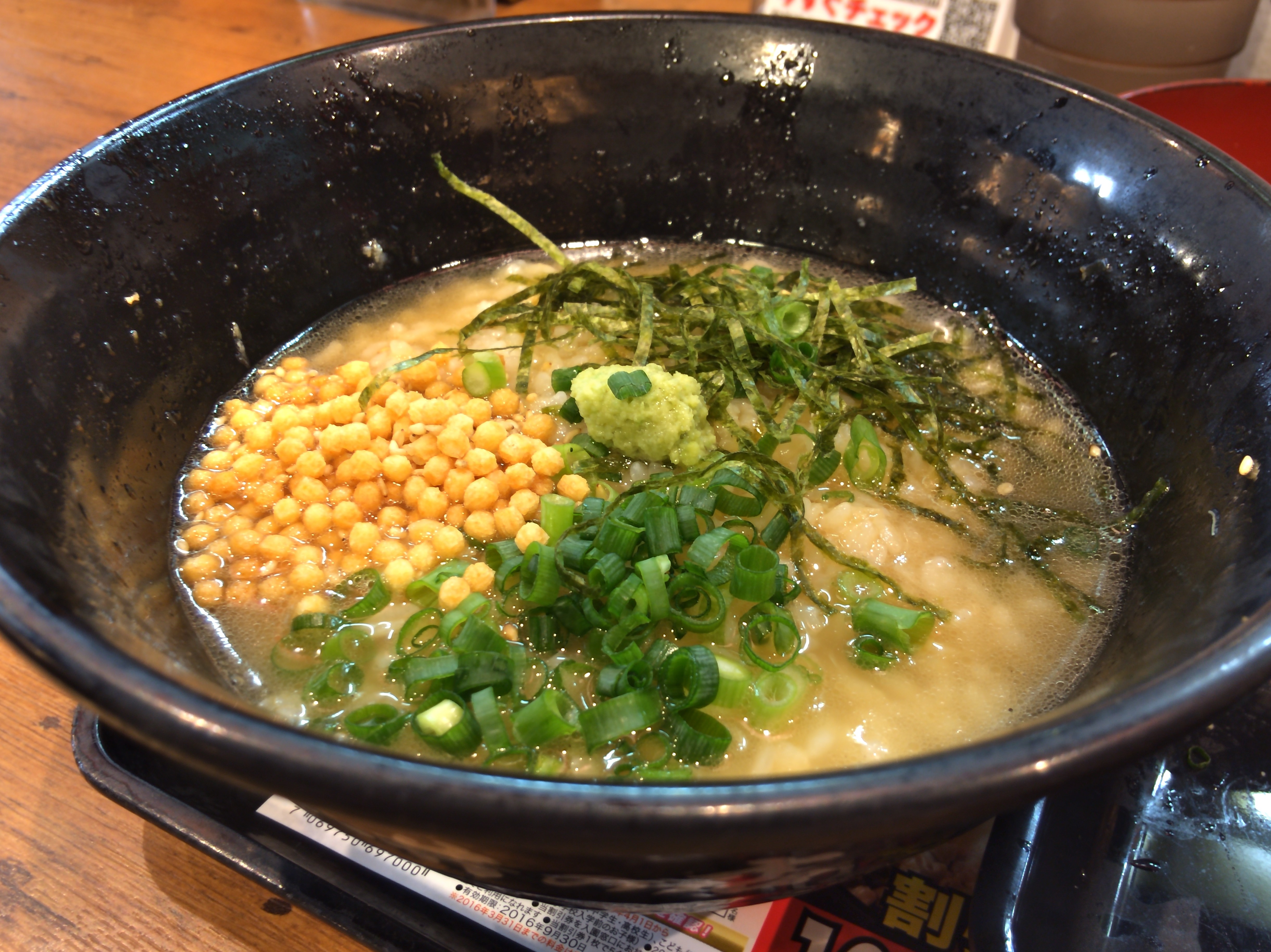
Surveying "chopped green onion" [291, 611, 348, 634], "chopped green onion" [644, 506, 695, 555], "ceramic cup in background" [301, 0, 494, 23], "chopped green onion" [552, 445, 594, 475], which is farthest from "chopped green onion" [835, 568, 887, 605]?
"ceramic cup in background" [301, 0, 494, 23]

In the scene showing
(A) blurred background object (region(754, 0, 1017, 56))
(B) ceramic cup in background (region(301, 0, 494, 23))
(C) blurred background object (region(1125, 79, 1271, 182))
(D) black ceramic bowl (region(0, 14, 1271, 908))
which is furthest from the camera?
(B) ceramic cup in background (region(301, 0, 494, 23))

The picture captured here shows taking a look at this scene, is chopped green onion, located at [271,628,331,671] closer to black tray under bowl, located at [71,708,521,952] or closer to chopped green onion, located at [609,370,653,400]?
black tray under bowl, located at [71,708,521,952]

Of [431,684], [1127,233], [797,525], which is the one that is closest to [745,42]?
[1127,233]

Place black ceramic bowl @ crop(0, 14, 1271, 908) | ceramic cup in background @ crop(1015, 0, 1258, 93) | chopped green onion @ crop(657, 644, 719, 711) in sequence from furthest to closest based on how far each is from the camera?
ceramic cup in background @ crop(1015, 0, 1258, 93) < chopped green onion @ crop(657, 644, 719, 711) < black ceramic bowl @ crop(0, 14, 1271, 908)

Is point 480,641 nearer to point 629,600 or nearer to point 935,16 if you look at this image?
point 629,600

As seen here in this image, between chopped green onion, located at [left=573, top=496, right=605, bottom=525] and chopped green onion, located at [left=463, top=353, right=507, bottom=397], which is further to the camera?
chopped green onion, located at [left=463, top=353, right=507, bottom=397]

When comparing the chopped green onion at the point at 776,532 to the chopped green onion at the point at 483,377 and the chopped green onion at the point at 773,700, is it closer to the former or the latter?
the chopped green onion at the point at 773,700

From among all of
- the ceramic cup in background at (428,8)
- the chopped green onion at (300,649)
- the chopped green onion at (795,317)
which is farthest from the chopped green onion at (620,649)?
the ceramic cup in background at (428,8)
